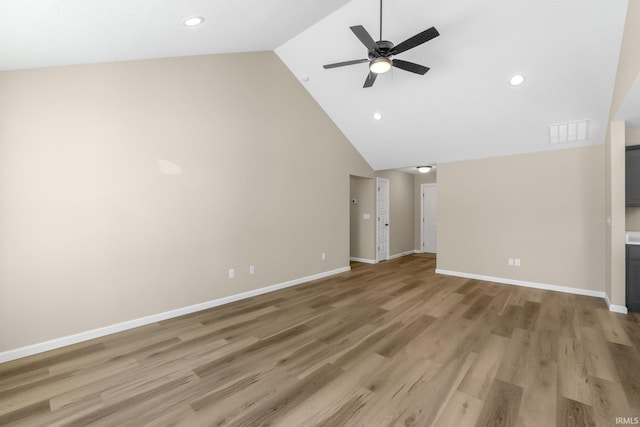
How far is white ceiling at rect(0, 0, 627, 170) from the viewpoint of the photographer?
2.32 m

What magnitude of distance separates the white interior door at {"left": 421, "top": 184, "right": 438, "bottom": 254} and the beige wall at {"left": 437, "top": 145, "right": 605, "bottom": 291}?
2835 millimetres

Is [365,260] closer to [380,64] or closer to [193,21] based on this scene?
[380,64]

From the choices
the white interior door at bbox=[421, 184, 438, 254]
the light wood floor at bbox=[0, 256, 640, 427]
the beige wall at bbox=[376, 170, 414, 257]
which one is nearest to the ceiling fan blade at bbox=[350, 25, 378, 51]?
the light wood floor at bbox=[0, 256, 640, 427]

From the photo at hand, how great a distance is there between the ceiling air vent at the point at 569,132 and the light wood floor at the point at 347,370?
97.4 inches

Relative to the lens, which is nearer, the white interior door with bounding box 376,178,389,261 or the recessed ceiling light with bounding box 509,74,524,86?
the recessed ceiling light with bounding box 509,74,524,86

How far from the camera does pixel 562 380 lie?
85.0 inches

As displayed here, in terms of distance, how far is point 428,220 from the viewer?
28.6 ft

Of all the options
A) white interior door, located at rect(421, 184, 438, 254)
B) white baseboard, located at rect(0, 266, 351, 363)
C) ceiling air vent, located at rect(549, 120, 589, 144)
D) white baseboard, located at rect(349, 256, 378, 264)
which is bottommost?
white baseboard, located at rect(0, 266, 351, 363)

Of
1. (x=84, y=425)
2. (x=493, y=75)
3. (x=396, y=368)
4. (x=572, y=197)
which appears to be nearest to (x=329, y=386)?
(x=396, y=368)

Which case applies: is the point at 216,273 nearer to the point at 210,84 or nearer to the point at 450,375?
the point at 210,84

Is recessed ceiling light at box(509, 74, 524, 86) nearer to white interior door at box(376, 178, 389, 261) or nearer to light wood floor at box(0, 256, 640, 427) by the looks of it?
light wood floor at box(0, 256, 640, 427)

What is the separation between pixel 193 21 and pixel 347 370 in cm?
348

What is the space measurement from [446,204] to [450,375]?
4.21m

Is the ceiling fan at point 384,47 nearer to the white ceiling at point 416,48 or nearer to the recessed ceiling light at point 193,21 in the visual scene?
the white ceiling at point 416,48
